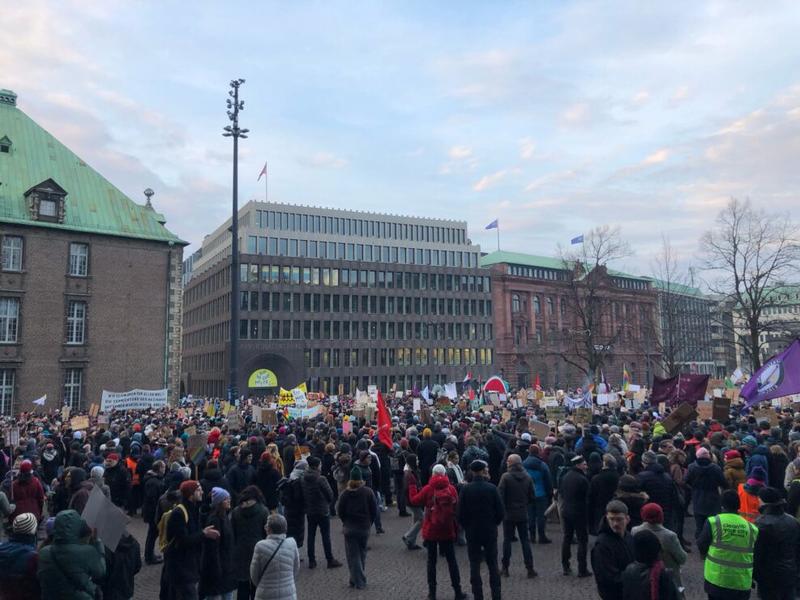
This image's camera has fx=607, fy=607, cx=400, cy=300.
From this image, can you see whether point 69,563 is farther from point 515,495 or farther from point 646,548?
point 515,495

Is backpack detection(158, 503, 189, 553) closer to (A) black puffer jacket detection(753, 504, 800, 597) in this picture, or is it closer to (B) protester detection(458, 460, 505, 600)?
(B) protester detection(458, 460, 505, 600)

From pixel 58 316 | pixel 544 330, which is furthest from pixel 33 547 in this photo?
pixel 544 330

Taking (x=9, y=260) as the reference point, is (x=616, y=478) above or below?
below

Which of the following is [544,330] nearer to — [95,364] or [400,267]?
[400,267]

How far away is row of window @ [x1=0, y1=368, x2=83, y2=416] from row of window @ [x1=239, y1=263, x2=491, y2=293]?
32.1 m

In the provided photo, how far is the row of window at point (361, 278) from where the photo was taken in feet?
241

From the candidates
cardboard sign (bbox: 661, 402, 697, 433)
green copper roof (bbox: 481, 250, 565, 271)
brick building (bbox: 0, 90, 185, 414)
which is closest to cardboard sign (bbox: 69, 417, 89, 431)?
cardboard sign (bbox: 661, 402, 697, 433)

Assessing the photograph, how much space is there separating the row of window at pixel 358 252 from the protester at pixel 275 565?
70173 millimetres

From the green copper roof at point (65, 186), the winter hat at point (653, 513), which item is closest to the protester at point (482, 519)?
the winter hat at point (653, 513)

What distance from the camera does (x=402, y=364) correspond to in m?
80.8

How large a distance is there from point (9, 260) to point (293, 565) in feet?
134

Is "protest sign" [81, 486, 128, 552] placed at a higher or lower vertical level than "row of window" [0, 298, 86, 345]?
lower

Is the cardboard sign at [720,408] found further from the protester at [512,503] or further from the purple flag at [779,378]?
the protester at [512,503]

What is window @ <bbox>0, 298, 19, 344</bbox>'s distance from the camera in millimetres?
38406
